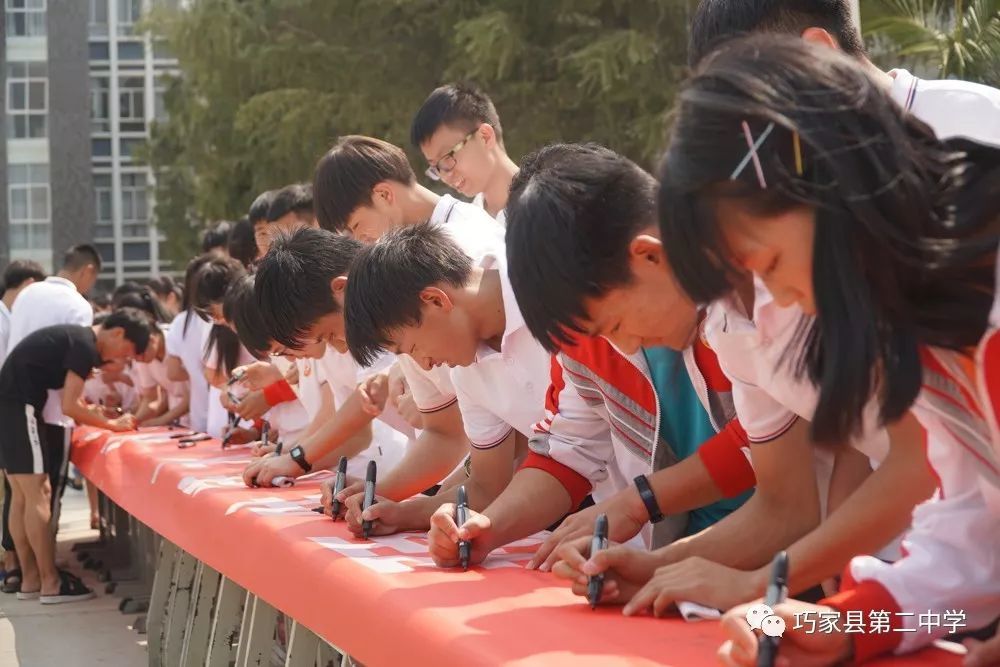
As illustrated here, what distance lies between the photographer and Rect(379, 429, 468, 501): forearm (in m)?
2.97

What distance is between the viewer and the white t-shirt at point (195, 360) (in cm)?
654

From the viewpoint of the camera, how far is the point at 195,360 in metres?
6.61

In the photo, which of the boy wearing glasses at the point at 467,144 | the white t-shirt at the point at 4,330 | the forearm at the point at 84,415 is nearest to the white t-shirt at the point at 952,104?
the boy wearing glasses at the point at 467,144

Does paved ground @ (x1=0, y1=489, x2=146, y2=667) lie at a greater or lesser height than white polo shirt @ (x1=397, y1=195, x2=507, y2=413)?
lesser

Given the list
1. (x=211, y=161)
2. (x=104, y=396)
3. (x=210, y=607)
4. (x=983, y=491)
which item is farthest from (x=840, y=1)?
(x=211, y=161)

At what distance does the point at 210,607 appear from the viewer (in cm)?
412

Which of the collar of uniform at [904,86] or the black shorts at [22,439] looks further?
the black shorts at [22,439]

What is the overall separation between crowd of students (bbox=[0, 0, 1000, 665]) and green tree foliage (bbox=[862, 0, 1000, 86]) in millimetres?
4707

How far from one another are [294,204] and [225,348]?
0.74 m

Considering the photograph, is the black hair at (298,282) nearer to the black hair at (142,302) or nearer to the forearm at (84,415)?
the forearm at (84,415)

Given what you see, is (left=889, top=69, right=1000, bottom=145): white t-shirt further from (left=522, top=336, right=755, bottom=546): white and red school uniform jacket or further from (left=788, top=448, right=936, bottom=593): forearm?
(left=522, top=336, right=755, bottom=546): white and red school uniform jacket

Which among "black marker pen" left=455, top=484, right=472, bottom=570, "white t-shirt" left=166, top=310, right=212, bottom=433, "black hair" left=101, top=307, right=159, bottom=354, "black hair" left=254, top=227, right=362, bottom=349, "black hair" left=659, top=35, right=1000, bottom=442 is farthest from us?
"black hair" left=101, top=307, right=159, bottom=354

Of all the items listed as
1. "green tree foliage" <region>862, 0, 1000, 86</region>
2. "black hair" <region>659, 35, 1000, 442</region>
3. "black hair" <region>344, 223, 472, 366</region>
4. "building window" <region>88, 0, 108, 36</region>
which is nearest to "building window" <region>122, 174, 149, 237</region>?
"building window" <region>88, 0, 108, 36</region>

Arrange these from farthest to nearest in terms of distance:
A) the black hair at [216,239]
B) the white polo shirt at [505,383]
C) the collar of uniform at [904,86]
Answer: the black hair at [216,239] → the white polo shirt at [505,383] → the collar of uniform at [904,86]
